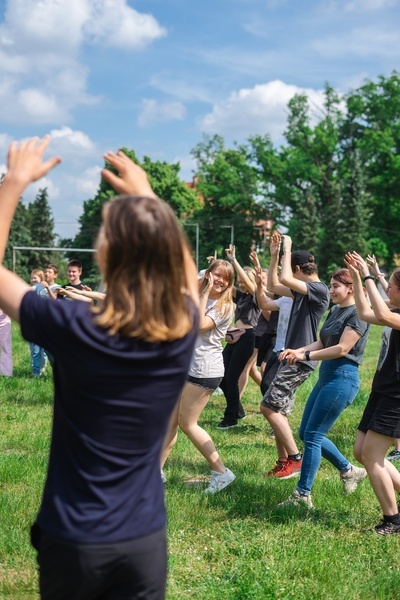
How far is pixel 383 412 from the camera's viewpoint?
4973 mm

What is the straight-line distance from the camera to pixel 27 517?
194 inches

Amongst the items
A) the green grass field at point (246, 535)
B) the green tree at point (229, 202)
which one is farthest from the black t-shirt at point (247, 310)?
the green tree at point (229, 202)

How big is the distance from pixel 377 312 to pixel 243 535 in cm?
188

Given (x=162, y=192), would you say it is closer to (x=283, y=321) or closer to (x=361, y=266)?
(x=283, y=321)

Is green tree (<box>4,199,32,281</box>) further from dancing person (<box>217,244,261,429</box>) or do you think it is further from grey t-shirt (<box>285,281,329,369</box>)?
grey t-shirt (<box>285,281,329,369</box>)

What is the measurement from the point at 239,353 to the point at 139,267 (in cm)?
736

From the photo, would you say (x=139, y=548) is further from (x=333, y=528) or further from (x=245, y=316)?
(x=245, y=316)

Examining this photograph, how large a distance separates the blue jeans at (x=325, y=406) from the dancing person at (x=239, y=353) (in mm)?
3101

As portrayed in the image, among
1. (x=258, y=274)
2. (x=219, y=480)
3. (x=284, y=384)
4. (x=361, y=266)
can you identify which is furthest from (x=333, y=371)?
(x=258, y=274)

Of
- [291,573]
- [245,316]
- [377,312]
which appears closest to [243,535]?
[291,573]

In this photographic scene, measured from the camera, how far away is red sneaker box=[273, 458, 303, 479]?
6.55 metres

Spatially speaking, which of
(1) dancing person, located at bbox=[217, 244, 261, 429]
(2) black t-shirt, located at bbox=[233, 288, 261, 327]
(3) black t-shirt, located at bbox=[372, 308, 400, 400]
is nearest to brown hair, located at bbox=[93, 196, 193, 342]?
(3) black t-shirt, located at bbox=[372, 308, 400, 400]

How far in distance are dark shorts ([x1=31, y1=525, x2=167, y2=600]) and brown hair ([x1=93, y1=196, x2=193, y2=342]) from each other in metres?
0.61

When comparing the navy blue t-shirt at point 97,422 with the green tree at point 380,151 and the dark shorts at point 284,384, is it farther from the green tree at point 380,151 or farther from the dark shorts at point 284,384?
the green tree at point 380,151
